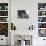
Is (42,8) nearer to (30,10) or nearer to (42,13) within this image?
(42,13)

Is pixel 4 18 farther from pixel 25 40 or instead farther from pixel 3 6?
pixel 25 40

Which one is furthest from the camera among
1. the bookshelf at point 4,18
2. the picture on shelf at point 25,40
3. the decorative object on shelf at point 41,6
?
the bookshelf at point 4,18

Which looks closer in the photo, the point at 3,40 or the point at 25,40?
the point at 25,40

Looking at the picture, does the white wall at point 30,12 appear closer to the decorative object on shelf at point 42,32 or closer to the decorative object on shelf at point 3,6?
the decorative object on shelf at point 42,32

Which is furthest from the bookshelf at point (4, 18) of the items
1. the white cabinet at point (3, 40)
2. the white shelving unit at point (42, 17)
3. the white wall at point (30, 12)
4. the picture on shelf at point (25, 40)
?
the white shelving unit at point (42, 17)

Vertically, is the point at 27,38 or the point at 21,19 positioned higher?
the point at 21,19

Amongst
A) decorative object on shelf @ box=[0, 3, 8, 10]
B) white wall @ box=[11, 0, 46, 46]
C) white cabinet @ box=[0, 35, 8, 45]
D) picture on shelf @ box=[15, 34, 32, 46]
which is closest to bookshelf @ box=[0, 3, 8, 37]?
decorative object on shelf @ box=[0, 3, 8, 10]

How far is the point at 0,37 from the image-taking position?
20.2ft

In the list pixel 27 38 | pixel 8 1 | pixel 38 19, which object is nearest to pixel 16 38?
pixel 27 38

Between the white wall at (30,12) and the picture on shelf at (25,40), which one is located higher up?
the white wall at (30,12)

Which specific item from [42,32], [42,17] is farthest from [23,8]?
[42,32]

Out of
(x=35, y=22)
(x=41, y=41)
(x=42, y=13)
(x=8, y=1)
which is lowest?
(x=41, y=41)

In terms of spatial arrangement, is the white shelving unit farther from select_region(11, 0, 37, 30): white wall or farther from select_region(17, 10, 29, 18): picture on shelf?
select_region(17, 10, 29, 18): picture on shelf

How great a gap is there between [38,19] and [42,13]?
0.37m
